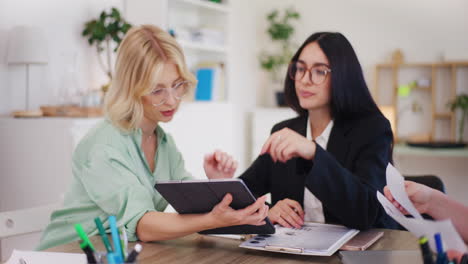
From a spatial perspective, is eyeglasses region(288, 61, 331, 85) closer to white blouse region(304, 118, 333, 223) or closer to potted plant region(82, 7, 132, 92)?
white blouse region(304, 118, 333, 223)

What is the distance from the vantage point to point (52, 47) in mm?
3457

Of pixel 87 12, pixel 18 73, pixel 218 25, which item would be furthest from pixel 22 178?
pixel 218 25

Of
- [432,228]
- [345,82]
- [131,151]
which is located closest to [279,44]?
[345,82]

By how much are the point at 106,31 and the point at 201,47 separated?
1178 mm

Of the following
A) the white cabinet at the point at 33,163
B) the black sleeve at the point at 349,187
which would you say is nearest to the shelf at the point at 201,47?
the white cabinet at the point at 33,163

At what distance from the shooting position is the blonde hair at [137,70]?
1.65 metres

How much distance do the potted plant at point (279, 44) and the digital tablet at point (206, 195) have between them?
4.12m

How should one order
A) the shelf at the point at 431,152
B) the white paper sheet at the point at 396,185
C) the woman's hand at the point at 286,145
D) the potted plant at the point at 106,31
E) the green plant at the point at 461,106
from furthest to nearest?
1. the green plant at the point at 461,106
2. the shelf at the point at 431,152
3. the potted plant at the point at 106,31
4. the woman's hand at the point at 286,145
5. the white paper sheet at the point at 396,185

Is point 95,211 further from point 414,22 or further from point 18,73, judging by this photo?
point 414,22

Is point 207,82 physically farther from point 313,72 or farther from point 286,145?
point 286,145

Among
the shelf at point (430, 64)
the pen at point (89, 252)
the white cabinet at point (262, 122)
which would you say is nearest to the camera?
the pen at point (89, 252)

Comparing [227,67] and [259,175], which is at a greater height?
[227,67]

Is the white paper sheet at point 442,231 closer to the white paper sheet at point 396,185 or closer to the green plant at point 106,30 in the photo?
the white paper sheet at point 396,185

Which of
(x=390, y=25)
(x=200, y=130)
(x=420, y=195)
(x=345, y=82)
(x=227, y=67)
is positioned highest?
(x=390, y=25)
